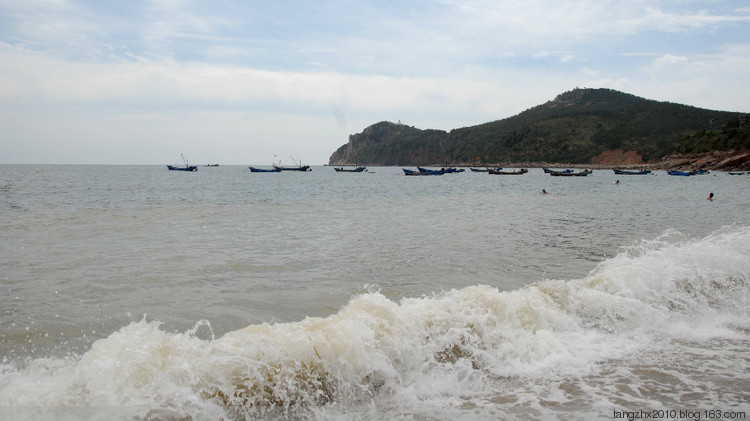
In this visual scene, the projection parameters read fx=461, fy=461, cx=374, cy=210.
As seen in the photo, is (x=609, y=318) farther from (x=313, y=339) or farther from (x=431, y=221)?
(x=431, y=221)

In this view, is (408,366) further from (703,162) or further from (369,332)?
(703,162)

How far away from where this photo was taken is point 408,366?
5438 millimetres

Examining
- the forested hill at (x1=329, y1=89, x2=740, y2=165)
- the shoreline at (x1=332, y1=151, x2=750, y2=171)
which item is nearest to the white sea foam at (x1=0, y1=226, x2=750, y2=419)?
the shoreline at (x1=332, y1=151, x2=750, y2=171)

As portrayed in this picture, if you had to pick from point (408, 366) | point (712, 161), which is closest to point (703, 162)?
point (712, 161)

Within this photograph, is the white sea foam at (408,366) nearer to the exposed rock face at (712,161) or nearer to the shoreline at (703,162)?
the exposed rock face at (712,161)

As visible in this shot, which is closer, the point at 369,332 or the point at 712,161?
the point at 369,332

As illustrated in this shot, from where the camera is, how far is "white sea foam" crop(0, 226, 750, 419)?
441cm

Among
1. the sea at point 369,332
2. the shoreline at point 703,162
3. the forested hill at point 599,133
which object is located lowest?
the sea at point 369,332

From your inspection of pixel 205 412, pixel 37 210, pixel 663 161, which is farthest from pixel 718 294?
pixel 663 161

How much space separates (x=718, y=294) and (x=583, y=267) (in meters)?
3.33

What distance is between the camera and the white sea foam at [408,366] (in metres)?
4.41

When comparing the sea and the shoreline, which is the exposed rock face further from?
the sea

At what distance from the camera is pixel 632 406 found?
4.49 metres

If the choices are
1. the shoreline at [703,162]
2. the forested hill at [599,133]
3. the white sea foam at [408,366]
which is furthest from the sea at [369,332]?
the forested hill at [599,133]
